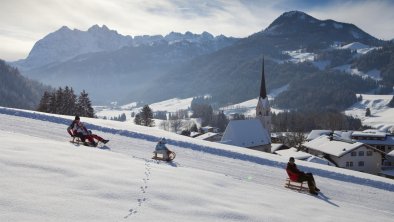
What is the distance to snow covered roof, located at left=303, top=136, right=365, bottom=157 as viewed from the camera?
6306 centimetres

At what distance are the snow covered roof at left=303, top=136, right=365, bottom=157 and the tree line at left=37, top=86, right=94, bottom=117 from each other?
49.8 metres

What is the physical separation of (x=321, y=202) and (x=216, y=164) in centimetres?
646

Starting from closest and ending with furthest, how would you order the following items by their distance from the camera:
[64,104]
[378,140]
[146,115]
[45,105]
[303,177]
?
[303,177], [45,105], [64,104], [146,115], [378,140]

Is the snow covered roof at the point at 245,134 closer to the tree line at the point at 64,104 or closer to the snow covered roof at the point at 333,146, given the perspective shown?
the snow covered roof at the point at 333,146

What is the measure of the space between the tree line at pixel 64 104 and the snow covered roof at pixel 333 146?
49825mm

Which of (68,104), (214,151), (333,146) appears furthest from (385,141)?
(214,151)

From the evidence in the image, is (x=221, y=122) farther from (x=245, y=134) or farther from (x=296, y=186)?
(x=296, y=186)

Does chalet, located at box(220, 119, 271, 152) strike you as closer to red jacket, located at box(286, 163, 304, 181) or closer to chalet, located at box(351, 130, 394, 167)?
red jacket, located at box(286, 163, 304, 181)

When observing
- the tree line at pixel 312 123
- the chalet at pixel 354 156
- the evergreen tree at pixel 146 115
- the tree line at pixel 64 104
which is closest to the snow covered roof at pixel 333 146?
the chalet at pixel 354 156

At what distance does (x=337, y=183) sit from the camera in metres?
18.8

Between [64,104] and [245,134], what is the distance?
3889 cm

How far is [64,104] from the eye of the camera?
242ft

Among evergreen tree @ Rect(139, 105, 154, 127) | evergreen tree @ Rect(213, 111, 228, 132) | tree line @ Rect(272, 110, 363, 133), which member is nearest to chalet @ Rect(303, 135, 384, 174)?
evergreen tree @ Rect(139, 105, 154, 127)

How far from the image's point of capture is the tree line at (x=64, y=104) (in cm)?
7181
